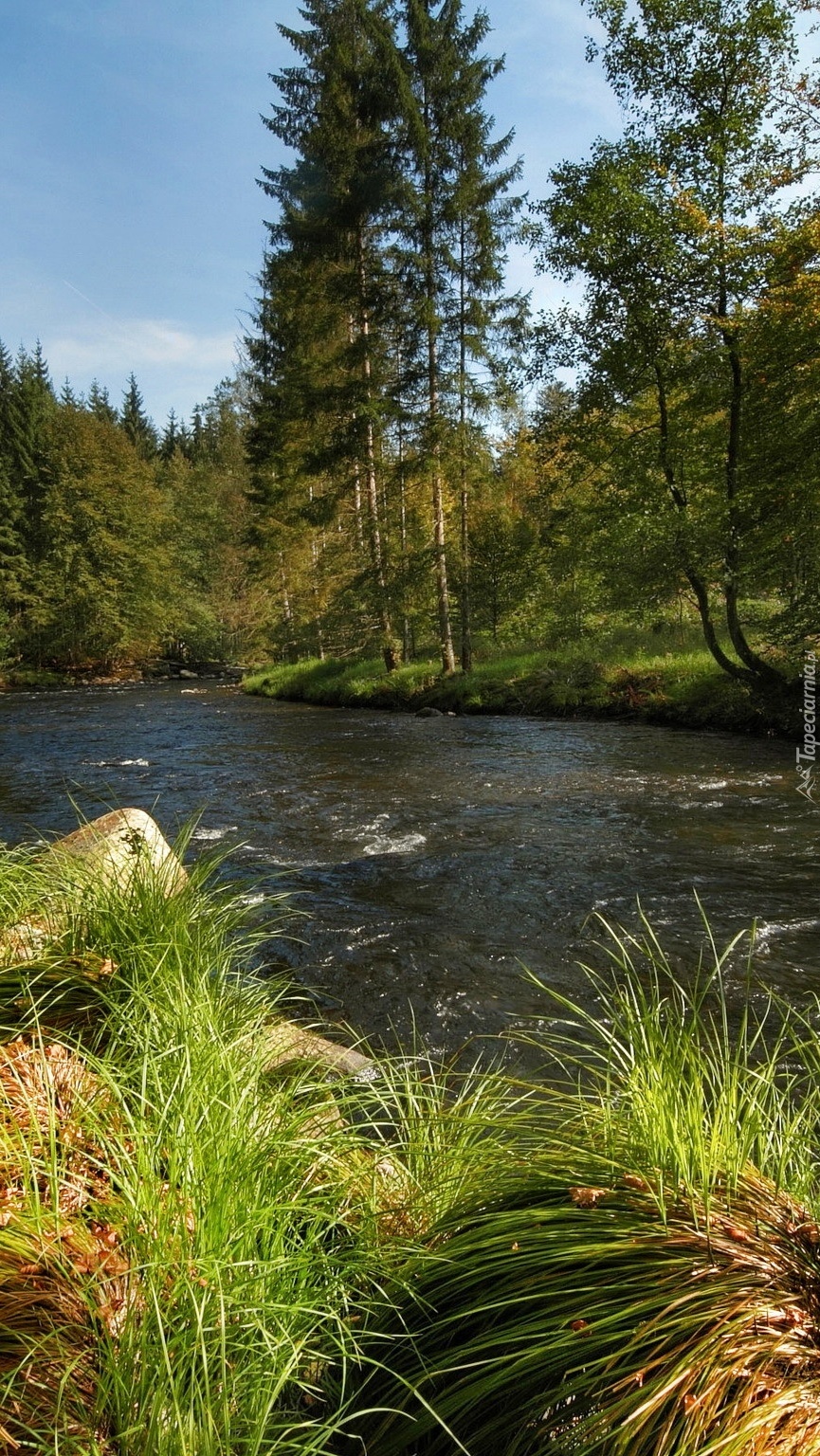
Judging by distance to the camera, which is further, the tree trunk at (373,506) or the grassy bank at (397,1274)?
the tree trunk at (373,506)

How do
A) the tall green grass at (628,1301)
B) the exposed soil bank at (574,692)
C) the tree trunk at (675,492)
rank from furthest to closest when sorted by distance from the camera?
the exposed soil bank at (574,692) < the tree trunk at (675,492) < the tall green grass at (628,1301)

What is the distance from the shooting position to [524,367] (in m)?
14.0

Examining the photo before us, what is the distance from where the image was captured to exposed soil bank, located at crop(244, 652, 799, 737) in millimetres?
13156

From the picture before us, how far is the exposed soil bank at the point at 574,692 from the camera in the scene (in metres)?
13.2

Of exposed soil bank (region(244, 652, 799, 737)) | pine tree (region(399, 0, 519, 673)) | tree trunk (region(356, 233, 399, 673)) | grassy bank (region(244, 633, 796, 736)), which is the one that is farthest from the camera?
tree trunk (region(356, 233, 399, 673))

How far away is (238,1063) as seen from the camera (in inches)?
85.0

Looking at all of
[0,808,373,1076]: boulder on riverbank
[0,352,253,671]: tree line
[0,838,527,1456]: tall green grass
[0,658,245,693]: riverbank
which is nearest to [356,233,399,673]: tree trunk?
[0,352,253,671]: tree line

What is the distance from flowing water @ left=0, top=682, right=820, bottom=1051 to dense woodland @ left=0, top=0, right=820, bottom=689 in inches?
151

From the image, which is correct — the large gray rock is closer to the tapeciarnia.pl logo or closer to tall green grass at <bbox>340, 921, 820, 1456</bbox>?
tall green grass at <bbox>340, 921, 820, 1456</bbox>

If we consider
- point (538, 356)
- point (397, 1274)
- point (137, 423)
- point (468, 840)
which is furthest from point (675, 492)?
point (137, 423)

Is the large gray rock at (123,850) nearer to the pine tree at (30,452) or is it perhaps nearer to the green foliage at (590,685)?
the green foliage at (590,685)

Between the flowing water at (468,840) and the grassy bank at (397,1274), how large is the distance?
4.73ft

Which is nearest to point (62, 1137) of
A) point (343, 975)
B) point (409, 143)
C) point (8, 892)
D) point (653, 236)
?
point (8, 892)

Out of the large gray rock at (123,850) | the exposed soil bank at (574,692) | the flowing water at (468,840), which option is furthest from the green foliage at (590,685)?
the large gray rock at (123,850)
